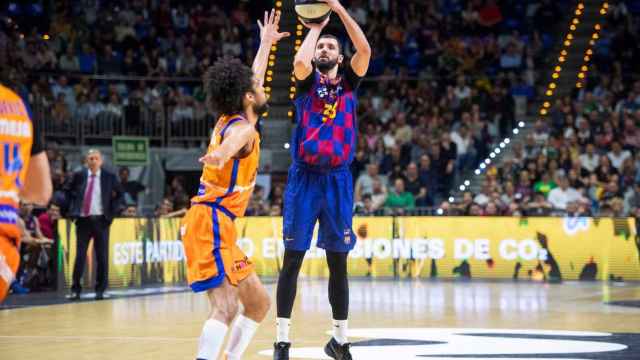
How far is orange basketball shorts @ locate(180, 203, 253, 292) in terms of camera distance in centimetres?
768

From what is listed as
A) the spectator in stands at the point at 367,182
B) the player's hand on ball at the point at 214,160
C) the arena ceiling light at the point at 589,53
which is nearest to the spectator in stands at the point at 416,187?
the spectator in stands at the point at 367,182

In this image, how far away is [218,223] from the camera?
780cm

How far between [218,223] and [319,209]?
1.82 metres

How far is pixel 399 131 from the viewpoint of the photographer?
27.5 m

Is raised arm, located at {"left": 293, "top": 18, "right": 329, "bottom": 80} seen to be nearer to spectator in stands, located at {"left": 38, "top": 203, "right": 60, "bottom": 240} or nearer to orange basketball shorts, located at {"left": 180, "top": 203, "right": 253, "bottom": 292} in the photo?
orange basketball shorts, located at {"left": 180, "top": 203, "right": 253, "bottom": 292}

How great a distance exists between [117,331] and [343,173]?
3.91 metres

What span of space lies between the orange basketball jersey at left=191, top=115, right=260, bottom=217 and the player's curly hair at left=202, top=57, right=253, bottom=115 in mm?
91

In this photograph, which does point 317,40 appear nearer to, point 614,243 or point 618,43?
point 614,243

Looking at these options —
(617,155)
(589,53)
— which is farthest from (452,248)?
(589,53)

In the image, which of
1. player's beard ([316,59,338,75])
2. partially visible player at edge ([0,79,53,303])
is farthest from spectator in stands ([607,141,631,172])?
partially visible player at edge ([0,79,53,303])

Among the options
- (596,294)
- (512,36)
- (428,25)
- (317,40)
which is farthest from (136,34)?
(317,40)

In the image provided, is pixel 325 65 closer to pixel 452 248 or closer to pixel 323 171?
pixel 323 171

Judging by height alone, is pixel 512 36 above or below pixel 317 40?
above

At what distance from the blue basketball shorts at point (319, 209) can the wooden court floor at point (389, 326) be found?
3.41 ft
